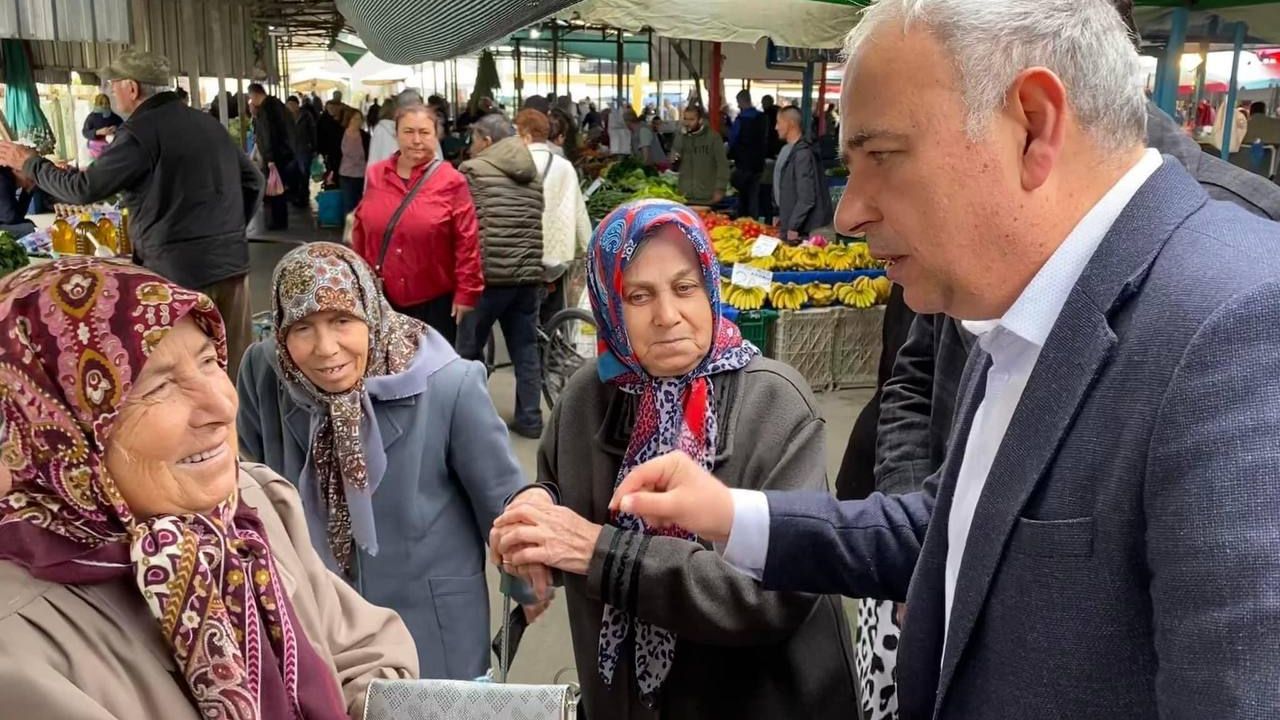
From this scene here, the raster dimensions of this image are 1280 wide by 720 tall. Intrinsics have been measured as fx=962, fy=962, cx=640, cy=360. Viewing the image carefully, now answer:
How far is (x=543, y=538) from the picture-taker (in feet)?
5.36

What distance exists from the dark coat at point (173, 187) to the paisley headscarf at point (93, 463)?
3.79m

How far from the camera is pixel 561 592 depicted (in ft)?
13.1

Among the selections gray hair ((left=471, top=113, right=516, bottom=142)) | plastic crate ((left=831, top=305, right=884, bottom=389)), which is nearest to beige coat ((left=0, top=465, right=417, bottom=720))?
gray hair ((left=471, top=113, right=516, bottom=142))

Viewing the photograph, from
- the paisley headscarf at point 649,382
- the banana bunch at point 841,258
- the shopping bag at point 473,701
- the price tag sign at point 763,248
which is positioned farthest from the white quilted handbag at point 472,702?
the banana bunch at point 841,258

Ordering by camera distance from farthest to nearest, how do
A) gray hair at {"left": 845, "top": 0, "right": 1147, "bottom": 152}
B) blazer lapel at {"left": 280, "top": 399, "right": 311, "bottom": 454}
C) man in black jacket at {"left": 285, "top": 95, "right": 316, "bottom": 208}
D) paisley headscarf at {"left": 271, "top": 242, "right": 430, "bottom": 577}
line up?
man in black jacket at {"left": 285, "top": 95, "right": 316, "bottom": 208}
blazer lapel at {"left": 280, "top": 399, "right": 311, "bottom": 454}
paisley headscarf at {"left": 271, "top": 242, "right": 430, "bottom": 577}
gray hair at {"left": 845, "top": 0, "right": 1147, "bottom": 152}

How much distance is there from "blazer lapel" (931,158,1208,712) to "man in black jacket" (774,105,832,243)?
→ 7438 millimetres

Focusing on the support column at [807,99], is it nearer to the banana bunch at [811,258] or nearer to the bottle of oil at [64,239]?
the banana bunch at [811,258]

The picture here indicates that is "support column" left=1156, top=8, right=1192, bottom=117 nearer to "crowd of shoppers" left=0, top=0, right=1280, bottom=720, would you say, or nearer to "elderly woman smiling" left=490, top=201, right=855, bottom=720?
"crowd of shoppers" left=0, top=0, right=1280, bottom=720

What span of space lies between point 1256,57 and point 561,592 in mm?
17851

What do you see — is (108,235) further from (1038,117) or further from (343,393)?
(1038,117)

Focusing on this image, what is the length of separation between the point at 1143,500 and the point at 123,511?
123 centimetres

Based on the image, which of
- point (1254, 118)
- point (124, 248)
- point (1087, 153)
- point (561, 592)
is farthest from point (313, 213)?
point (1087, 153)

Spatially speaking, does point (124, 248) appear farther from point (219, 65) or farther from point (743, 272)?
point (743, 272)

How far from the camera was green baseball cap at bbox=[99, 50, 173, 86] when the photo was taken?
4602 mm
